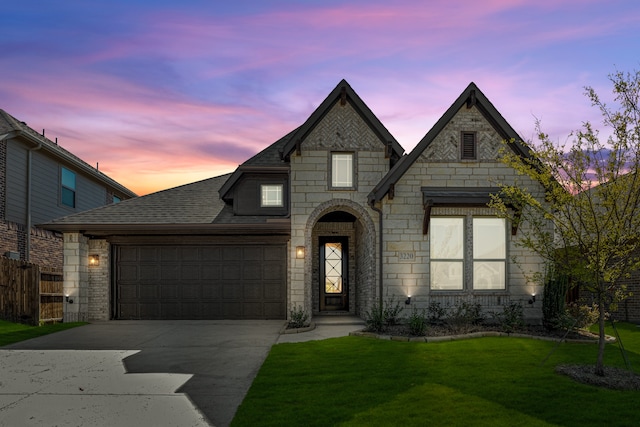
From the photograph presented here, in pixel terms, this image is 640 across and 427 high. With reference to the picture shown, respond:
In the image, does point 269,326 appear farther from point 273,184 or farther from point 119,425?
point 119,425

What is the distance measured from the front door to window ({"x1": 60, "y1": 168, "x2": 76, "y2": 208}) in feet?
40.8

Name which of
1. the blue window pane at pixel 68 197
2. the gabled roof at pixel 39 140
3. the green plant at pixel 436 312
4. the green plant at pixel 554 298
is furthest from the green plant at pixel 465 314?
the blue window pane at pixel 68 197

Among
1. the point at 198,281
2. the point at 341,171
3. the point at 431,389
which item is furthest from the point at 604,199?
the point at 198,281

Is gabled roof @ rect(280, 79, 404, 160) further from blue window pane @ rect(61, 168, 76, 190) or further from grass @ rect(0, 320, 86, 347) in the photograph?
blue window pane @ rect(61, 168, 76, 190)

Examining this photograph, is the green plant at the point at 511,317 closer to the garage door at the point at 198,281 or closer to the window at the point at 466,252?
the window at the point at 466,252

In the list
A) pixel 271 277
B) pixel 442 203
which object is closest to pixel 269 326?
pixel 271 277

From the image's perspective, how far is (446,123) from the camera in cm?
1520

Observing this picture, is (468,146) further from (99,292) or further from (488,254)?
(99,292)

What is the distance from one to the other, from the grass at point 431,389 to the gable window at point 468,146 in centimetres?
600

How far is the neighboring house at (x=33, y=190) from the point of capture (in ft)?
63.6

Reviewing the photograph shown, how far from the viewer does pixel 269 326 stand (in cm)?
1546

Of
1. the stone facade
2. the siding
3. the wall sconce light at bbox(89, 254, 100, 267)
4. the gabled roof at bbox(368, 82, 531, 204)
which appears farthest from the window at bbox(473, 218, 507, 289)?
the siding

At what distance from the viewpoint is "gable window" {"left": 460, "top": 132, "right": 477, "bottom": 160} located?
50.7 feet

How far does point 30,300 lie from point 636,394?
15.4m
